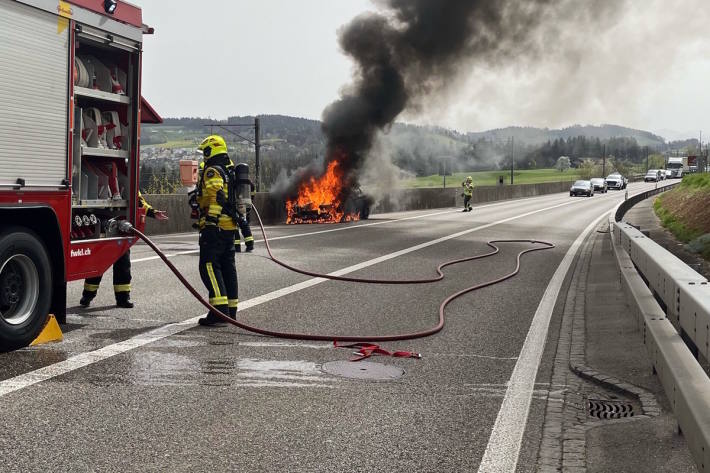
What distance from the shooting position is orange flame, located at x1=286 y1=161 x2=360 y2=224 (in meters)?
28.9

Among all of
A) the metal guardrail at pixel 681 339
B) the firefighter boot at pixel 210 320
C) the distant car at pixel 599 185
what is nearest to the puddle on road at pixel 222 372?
the firefighter boot at pixel 210 320

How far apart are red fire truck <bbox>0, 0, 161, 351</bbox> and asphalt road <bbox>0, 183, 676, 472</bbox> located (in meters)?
0.57

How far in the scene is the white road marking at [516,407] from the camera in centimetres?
420

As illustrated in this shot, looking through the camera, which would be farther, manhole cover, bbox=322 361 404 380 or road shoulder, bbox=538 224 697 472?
manhole cover, bbox=322 361 404 380

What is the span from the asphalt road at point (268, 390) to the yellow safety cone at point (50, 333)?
0.14 m

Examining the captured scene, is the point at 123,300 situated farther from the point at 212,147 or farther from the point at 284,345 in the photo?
the point at 284,345

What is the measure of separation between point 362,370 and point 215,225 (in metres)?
2.52

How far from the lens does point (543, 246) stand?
18.6 meters

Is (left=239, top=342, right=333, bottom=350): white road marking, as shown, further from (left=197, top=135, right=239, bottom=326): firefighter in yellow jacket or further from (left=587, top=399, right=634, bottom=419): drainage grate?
(left=587, top=399, right=634, bottom=419): drainage grate

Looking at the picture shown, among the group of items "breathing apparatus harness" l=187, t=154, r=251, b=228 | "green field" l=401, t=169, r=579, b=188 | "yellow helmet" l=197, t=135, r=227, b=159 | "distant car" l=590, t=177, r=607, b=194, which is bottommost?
"breathing apparatus harness" l=187, t=154, r=251, b=228

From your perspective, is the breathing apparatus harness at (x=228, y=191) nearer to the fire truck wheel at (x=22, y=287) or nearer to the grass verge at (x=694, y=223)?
the fire truck wheel at (x=22, y=287)

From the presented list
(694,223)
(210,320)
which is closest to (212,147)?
(210,320)

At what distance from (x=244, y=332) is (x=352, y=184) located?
79.5 feet

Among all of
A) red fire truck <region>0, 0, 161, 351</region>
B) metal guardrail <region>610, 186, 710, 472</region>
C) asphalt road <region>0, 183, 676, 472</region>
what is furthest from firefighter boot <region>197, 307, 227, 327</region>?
metal guardrail <region>610, 186, 710, 472</region>
